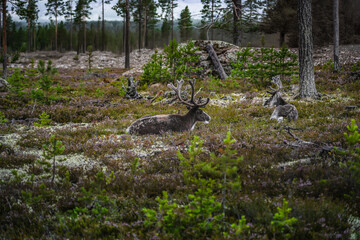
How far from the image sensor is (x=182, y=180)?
426 cm

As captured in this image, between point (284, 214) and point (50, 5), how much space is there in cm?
8391

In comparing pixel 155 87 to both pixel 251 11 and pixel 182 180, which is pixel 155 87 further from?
pixel 182 180

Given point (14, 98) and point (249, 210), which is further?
point (14, 98)

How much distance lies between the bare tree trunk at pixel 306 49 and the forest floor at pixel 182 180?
4.85 feet

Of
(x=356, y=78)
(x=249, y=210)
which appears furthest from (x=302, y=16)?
(x=249, y=210)

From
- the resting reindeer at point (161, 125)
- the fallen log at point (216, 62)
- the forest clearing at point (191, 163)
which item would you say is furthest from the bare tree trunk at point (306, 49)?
the fallen log at point (216, 62)

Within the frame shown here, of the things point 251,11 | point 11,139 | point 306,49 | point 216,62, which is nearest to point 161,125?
point 11,139

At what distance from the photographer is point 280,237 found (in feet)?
8.89

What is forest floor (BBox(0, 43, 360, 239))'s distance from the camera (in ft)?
9.35

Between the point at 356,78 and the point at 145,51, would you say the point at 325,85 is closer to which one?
the point at 356,78

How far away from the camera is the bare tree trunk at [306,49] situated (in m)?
10.9

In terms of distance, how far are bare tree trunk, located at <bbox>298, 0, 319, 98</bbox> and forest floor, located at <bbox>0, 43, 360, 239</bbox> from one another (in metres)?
1.48

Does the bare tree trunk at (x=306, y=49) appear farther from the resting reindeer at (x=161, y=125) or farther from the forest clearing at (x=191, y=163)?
the resting reindeer at (x=161, y=125)

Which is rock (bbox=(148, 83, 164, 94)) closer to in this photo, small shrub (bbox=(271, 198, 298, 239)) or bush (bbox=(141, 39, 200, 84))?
bush (bbox=(141, 39, 200, 84))
